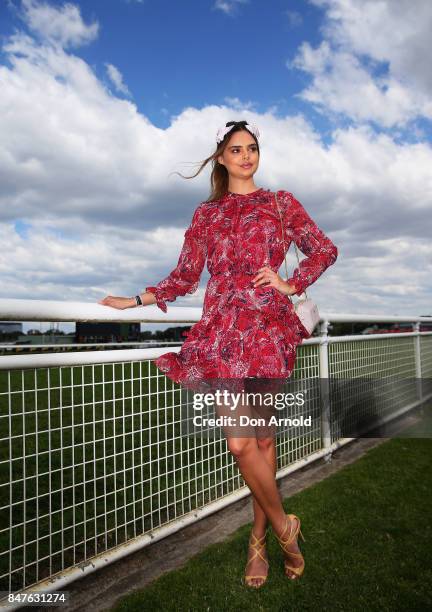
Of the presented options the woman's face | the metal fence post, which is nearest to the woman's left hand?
the woman's face

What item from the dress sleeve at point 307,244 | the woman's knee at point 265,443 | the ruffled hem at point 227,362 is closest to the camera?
the ruffled hem at point 227,362

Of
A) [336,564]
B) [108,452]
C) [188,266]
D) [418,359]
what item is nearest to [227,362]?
[188,266]

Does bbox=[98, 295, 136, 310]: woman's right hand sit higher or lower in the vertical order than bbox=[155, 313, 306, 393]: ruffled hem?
higher

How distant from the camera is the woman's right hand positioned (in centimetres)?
233

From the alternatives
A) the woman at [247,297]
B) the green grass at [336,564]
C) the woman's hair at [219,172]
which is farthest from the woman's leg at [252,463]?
the woman's hair at [219,172]

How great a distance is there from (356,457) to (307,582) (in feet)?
7.54

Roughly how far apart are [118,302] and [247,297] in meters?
0.64

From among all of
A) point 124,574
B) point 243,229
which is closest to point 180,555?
point 124,574

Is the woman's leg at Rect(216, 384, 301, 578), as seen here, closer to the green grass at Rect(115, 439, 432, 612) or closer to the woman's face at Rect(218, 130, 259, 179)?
the green grass at Rect(115, 439, 432, 612)

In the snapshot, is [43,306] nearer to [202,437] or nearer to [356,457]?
[202,437]

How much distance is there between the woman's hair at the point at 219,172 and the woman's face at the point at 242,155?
2cm

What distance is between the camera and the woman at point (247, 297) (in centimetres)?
207

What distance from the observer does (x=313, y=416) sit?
4184mm

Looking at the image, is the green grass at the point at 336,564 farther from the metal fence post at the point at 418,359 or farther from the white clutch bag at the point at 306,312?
the metal fence post at the point at 418,359
